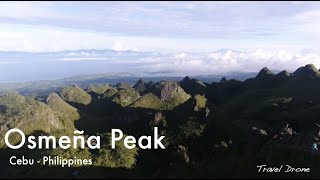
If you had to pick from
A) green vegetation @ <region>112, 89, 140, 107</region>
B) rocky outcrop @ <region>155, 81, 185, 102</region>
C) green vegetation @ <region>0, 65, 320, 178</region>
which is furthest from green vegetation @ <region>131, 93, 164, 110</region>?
green vegetation @ <region>112, 89, 140, 107</region>

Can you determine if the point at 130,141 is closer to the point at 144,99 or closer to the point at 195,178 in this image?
the point at 195,178

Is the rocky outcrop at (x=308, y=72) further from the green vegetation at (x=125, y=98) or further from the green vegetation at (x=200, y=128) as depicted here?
the green vegetation at (x=125, y=98)

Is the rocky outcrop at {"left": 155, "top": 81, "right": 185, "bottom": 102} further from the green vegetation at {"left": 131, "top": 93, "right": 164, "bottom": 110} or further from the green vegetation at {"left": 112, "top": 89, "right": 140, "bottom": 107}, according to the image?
the green vegetation at {"left": 131, "top": 93, "right": 164, "bottom": 110}

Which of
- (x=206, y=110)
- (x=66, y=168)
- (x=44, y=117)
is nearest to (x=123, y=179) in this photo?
(x=66, y=168)

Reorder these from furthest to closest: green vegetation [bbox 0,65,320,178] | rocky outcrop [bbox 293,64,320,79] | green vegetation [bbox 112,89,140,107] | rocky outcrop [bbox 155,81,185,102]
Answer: green vegetation [bbox 112,89,140,107] < rocky outcrop [bbox 155,81,185,102] < rocky outcrop [bbox 293,64,320,79] < green vegetation [bbox 0,65,320,178]

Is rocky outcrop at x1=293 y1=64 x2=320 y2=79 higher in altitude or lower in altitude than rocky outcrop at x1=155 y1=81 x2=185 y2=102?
higher

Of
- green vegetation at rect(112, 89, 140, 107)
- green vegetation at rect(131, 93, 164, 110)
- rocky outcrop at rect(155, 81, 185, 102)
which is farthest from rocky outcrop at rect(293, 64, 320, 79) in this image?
green vegetation at rect(112, 89, 140, 107)

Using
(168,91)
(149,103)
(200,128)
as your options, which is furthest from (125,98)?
(200,128)

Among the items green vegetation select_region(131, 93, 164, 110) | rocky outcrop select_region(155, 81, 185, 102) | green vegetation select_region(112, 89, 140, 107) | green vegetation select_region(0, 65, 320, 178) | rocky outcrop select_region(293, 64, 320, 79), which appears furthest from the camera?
green vegetation select_region(112, 89, 140, 107)

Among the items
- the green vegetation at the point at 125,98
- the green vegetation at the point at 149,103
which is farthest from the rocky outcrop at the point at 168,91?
the green vegetation at the point at 149,103

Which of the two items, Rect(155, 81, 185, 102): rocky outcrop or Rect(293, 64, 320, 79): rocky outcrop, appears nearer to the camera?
Rect(293, 64, 320, 79): rocky outcrop

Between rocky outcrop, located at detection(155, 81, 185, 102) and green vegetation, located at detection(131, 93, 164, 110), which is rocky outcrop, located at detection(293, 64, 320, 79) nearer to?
rocky outcrop, located at detection(155, 81, 185, 102)
